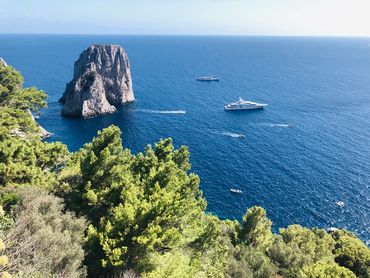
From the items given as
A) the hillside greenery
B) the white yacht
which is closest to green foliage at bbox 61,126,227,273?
the hillside greenery

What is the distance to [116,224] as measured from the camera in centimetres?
2939

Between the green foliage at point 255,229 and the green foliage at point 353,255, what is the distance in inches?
545

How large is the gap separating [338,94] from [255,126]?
77635 millimetres

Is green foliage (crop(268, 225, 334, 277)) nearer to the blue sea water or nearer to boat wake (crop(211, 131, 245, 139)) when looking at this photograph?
the blue sea water

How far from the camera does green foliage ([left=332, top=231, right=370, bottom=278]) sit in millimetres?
54000

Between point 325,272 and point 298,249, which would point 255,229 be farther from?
point 325,272

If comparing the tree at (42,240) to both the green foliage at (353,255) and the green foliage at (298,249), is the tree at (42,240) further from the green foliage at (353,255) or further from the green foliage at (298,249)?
the green foliage at (353,255)

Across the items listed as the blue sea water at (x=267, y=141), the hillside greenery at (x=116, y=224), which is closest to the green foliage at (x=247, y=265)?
the hillside greenery at (x=116, y=224)

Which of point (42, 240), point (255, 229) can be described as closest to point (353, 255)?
point (255, 229)

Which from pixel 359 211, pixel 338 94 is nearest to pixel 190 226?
pixel 359 211

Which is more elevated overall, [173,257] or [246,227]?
[173,257]

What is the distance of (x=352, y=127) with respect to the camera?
12331 cm

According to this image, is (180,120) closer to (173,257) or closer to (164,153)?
(164,153)

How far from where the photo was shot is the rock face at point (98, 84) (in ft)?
425
